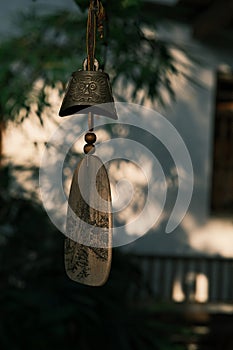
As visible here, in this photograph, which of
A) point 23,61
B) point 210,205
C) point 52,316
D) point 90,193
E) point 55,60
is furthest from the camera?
point 210,205

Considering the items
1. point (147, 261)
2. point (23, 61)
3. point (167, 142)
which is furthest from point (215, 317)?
point (23, 61)

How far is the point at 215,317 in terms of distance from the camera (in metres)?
5.59

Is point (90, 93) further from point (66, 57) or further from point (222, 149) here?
point (222, 149)

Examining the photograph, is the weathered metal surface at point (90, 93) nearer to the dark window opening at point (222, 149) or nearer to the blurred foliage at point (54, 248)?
the blurred foliage at point (54, 248)

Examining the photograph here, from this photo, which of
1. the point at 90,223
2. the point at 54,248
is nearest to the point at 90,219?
the point at 90,223

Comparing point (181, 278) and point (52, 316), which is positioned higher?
point (181, 278)

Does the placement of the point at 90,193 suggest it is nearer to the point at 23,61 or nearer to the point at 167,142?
the point at 23,61

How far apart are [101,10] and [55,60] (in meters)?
1.89

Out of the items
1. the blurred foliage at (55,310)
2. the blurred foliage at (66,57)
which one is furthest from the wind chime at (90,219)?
the blurred foliage at (55,310)

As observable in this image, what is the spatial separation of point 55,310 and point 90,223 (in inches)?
108

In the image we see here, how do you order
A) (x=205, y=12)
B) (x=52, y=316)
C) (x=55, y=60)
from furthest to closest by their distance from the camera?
(x=205, y=12)
(x=52, y=316)
(x=55, y=60)

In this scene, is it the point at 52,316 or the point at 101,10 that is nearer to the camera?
the point at 101,10

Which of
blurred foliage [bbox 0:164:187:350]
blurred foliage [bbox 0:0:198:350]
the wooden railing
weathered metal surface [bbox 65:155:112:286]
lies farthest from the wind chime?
the wooden railing

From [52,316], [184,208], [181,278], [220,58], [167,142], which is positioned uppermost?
[220,58]
